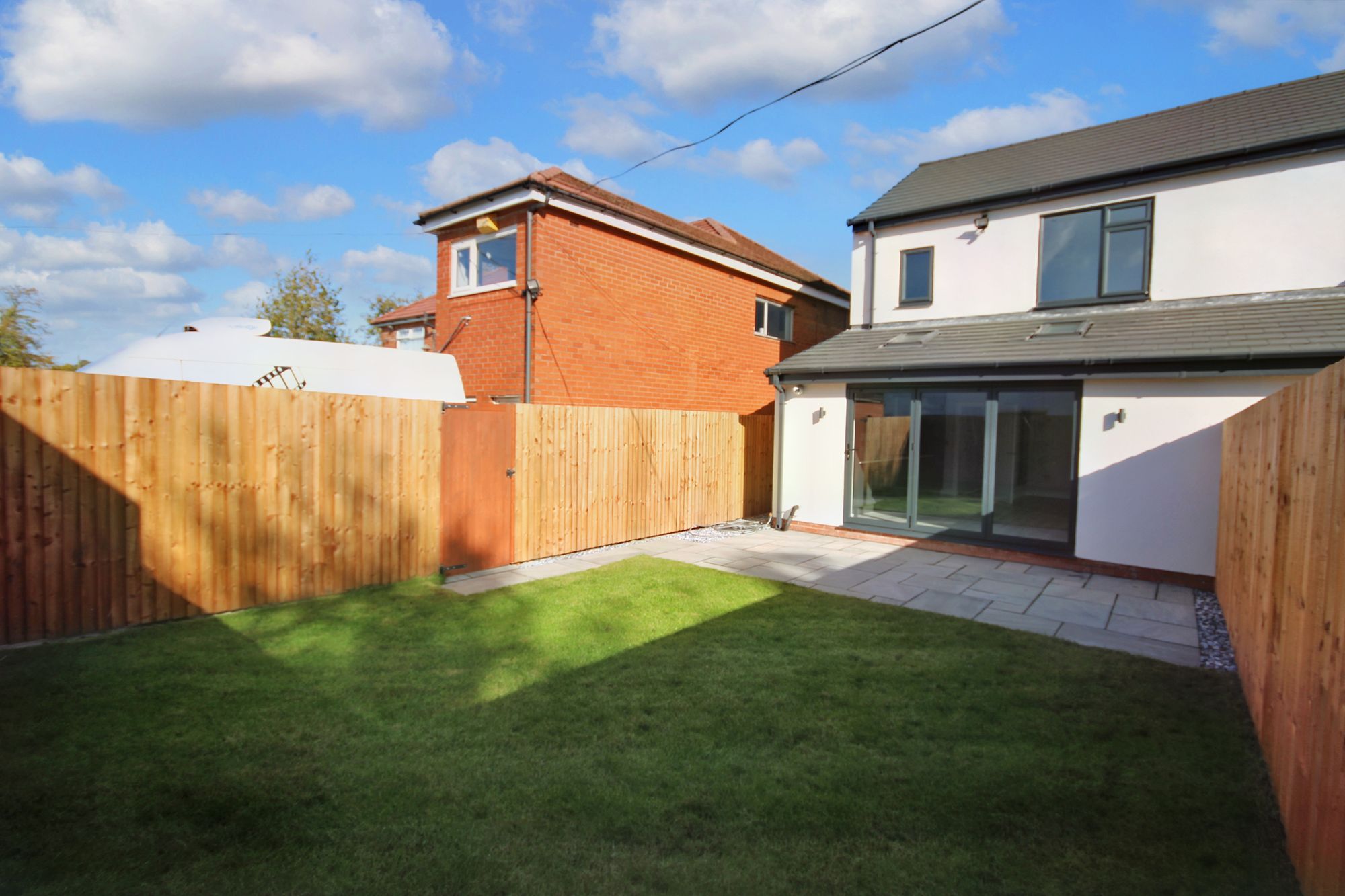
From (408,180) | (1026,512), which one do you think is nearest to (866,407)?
(1026,512)

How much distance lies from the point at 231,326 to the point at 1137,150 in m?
13.2

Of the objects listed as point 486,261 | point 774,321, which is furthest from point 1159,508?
point 486,261

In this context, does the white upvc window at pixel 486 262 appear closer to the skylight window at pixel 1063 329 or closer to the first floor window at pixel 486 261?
the first floor window at pixel 486 261

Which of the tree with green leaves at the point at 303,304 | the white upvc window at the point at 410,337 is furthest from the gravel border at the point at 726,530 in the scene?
the tree with green leaves at the point at 303,304

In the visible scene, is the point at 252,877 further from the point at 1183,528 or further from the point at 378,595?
the point at 1183,528

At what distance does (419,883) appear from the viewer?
7.91 ft

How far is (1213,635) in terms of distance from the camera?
18.6ft

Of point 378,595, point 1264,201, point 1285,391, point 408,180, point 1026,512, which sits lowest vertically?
point 378,595

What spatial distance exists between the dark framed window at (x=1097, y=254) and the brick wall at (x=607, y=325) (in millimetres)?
5612

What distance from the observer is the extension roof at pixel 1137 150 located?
28.7 feet

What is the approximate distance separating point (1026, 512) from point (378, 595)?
7956 mm

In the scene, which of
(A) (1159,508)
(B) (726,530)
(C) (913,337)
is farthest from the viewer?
(B) (726,530)

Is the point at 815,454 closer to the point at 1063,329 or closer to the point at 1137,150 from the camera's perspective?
the point at 1063,329

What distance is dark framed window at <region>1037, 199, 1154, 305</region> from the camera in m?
9.39
